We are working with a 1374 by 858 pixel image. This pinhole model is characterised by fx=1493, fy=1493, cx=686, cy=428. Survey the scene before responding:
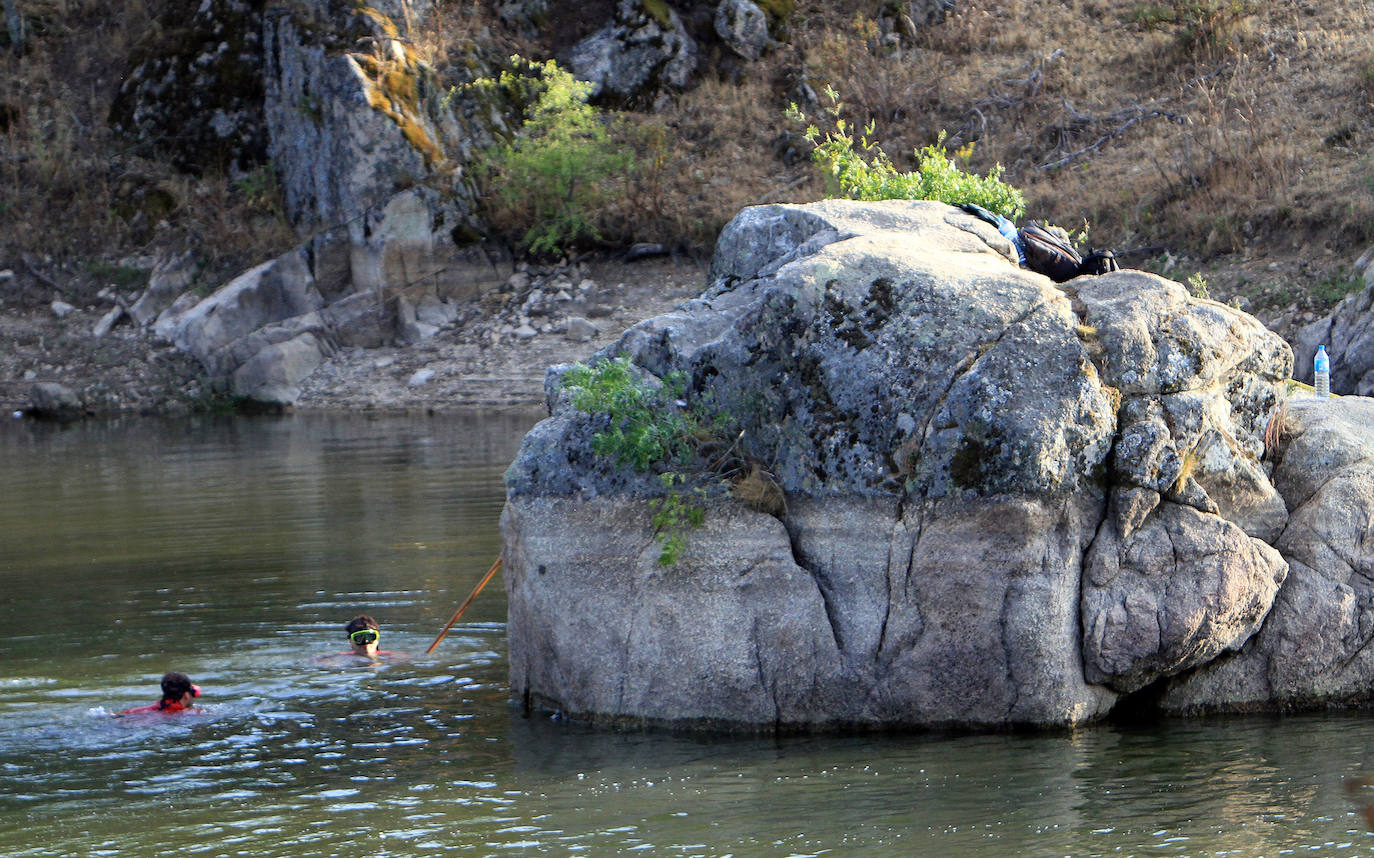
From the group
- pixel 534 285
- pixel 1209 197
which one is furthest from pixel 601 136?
pixel 1209 197

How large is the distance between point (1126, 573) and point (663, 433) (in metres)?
3.06

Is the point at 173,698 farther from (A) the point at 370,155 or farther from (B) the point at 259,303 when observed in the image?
(A) the point at 370,155

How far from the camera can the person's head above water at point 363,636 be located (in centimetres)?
1164

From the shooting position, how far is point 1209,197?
27203 mm

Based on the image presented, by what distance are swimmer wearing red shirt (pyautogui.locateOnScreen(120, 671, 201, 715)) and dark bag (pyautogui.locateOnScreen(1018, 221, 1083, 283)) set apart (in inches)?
267

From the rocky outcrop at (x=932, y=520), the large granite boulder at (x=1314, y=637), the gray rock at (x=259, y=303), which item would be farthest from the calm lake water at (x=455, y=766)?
the gray rock at (x=259, y=303)

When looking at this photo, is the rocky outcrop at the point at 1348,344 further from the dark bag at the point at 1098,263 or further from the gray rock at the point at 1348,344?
the dark bag at the point at 1098,263

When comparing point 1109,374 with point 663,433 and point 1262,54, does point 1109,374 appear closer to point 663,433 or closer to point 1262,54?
point 663,433

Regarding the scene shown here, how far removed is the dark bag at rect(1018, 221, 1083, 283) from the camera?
11172mm

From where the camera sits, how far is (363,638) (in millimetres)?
11656

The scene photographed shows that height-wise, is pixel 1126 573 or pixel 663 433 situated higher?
pixel 663 433

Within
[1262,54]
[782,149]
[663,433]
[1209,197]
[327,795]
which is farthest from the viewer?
[782,149]

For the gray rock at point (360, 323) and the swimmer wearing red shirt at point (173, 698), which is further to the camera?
the gray rock at point (360, 323)

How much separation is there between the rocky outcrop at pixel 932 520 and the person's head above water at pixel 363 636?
84.5 inches
